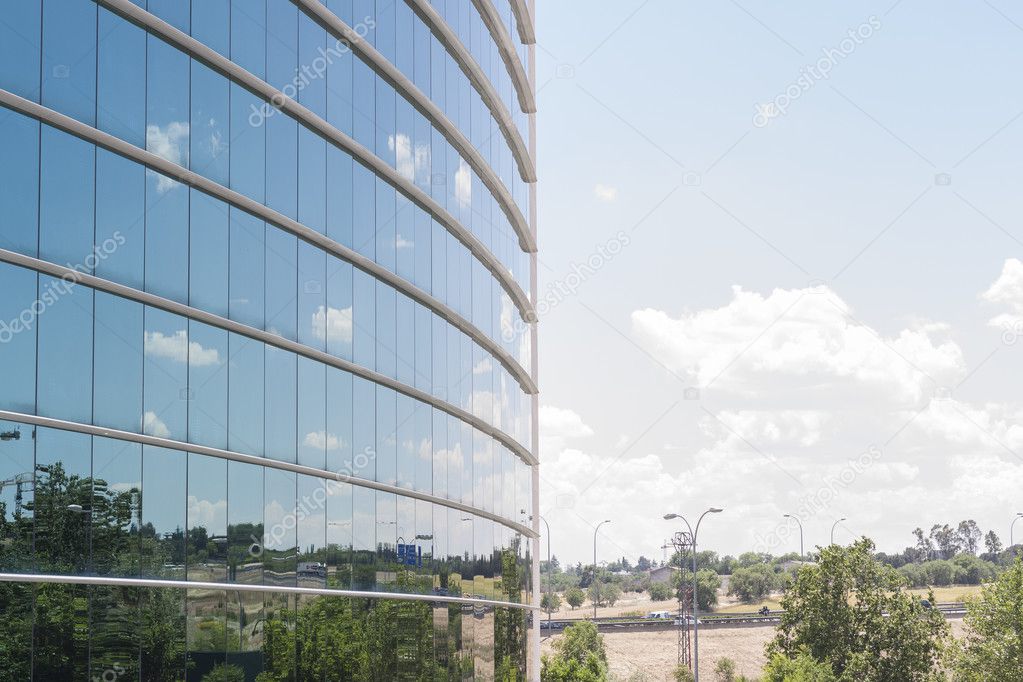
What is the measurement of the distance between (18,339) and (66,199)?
7.66 feet

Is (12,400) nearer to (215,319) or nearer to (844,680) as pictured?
(215,319)

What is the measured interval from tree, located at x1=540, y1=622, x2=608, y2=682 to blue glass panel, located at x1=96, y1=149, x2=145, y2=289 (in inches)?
1393

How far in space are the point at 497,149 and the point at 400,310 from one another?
38.7 ft

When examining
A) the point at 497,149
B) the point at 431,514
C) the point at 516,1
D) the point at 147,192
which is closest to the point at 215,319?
the point at 147,192

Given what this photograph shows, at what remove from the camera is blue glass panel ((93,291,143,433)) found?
18.2m

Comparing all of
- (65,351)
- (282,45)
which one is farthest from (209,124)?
(65,351)

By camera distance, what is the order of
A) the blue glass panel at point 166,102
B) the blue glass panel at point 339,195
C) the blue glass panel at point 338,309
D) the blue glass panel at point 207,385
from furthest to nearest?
the blue glass panel at point 339,195, the blue glass panel at point 338,309, the blue glass panel at point 207,385, the blue glass panel at point 166,102

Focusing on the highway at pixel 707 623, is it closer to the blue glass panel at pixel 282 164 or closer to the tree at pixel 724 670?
the tree at pixel 724 670

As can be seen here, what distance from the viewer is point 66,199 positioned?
17.8 metres

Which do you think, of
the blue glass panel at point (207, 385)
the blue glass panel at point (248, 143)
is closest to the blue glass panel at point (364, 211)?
the blue glass panel at point (248, 143)

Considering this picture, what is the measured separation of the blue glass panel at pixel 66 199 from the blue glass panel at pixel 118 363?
3.05 feet

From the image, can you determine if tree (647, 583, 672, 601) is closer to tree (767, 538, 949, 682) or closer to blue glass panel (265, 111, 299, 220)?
tree (767, 538, 949, 682)

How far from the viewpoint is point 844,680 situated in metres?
60.7

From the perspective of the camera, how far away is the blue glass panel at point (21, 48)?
667 inches
